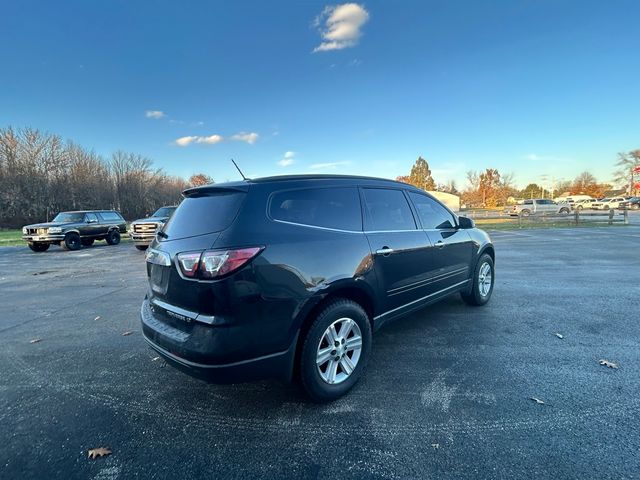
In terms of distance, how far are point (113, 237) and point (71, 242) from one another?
2.20m

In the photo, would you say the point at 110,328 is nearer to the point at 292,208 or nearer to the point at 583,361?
the point at 292,208

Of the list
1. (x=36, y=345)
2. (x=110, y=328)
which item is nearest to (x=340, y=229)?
(x=110, y=328)

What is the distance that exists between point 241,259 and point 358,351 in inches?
57.3

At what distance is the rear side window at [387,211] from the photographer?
330 cm

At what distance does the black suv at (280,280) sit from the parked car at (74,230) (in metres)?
14.9

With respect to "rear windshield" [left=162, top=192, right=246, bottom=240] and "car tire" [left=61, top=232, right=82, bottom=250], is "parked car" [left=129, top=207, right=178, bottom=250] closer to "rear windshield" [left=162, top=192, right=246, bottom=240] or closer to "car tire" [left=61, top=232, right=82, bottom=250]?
"car tire" [left=61, top=232, right=82, bottom=250]

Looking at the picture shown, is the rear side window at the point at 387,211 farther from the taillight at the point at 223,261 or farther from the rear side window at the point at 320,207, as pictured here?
the taillight at the point at 223,261

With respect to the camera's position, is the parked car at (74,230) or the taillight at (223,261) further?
the parked car at (74,230)

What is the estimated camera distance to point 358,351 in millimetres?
2967

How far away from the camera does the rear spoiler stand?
259 centimetres

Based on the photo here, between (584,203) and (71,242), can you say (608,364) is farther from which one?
(584,203)

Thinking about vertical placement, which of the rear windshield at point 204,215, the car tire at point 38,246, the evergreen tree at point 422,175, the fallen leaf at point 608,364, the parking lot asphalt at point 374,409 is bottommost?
the fallen leaf at point 608,364

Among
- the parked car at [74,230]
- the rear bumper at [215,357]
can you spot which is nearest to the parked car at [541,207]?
the parked car at [74,230]

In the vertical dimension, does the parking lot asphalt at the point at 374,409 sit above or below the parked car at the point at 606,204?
below
